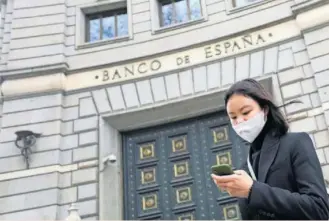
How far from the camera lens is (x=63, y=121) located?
1226 centimetres

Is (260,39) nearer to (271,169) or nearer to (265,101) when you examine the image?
(265,101)

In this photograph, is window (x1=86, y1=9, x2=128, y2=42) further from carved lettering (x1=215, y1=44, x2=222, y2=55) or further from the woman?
the woman

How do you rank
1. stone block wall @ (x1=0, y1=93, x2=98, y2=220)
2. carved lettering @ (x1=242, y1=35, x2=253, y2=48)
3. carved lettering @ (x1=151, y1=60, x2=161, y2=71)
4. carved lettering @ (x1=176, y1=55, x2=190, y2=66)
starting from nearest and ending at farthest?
stone block wall @ (x1=0, y1=93, x2=98, y2=220) < carved lettering @ (x1=242, y1=35, x2=253, y2=48) < carved lettering @ (x1=176, y1=55, x2=190, y2=66) < carved lettering @ (x1=151, y1=60, x2=161, y2=71)

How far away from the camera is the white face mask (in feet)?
9.78

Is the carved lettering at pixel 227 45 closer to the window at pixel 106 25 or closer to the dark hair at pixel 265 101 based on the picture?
the window at pixel 106 25

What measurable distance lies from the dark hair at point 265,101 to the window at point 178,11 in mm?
10085

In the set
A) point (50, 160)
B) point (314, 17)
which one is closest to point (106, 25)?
point (50, 160)

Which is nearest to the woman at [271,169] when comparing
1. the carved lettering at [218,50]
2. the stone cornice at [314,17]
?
the stone cornice at [314,17]

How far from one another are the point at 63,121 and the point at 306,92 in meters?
5.16

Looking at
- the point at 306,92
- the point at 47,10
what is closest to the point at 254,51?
the point at 306,92

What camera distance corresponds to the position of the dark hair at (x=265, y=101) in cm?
300

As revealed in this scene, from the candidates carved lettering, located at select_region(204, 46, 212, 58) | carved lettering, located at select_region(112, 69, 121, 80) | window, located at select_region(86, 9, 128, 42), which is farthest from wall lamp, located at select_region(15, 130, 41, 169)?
carved lettering, located at select_region(204, 46, 212, 58)

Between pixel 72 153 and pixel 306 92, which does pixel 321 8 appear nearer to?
pixel 306 92

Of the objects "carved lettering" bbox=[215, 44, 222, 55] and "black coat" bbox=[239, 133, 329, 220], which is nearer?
"black coat" bbox=[239, 133, 329, 220]
